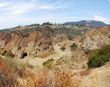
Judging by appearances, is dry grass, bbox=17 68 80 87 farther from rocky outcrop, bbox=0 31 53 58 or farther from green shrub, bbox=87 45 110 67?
rocky outcrop, bbox=0 31 53 58

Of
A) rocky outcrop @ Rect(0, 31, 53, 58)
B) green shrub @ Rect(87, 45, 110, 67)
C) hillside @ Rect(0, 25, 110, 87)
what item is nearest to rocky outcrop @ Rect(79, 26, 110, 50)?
hillside @ Rect(0, 25, 110, 87)

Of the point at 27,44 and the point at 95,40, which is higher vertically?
the point at 95,40

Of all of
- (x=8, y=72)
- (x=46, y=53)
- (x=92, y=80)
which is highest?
(x=8, y=72)

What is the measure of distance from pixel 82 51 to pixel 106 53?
47.8 feet

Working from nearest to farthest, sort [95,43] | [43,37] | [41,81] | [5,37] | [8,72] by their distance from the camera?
[41,81] < [8,72] < [95,43] < [43,37] < [5,37]

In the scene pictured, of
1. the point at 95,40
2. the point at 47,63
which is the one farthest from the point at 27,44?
the point at 95,40

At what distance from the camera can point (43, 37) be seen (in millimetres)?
61719

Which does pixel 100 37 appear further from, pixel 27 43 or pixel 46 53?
pixel 27 43

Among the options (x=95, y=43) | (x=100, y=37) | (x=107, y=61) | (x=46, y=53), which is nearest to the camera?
(x=107, y=61)

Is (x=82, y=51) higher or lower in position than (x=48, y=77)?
lower

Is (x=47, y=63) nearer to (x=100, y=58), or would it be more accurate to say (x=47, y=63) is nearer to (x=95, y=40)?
(x=95, y=40)

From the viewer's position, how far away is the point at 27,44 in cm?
6069

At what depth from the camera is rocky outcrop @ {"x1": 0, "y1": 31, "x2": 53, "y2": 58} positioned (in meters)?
57.6

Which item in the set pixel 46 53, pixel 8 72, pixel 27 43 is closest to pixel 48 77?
pixel 8 72
